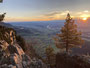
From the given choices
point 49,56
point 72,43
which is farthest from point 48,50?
point 72,43

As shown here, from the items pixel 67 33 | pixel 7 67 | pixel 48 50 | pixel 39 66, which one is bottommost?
pixel 48 50

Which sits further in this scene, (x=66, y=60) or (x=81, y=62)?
(x=66, y=60)

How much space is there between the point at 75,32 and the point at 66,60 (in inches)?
318

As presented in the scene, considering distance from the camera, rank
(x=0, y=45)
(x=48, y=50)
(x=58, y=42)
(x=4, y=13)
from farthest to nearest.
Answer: (x=48, y=50), (x=58, y=42), (x=4, y=13), (x=0, y=45)

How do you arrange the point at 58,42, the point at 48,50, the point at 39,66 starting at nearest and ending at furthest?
the point at 39,66, the point at 58,42, the point at 48,50

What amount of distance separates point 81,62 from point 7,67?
8517 millimetres

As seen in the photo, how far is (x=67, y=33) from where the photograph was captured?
17375 mm

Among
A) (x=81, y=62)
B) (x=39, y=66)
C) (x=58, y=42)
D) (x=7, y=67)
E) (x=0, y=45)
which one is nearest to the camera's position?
(x=7, y=67)

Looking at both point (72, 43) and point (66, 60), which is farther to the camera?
point (72, 43)

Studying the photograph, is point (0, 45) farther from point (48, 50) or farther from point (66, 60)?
point (48, 50)

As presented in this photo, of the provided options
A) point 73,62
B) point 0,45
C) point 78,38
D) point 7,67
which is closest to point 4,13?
point 0,45

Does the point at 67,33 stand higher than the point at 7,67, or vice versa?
the point at 67,33

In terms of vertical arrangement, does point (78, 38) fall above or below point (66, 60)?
above

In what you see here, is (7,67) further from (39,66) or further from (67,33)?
(67,33)
